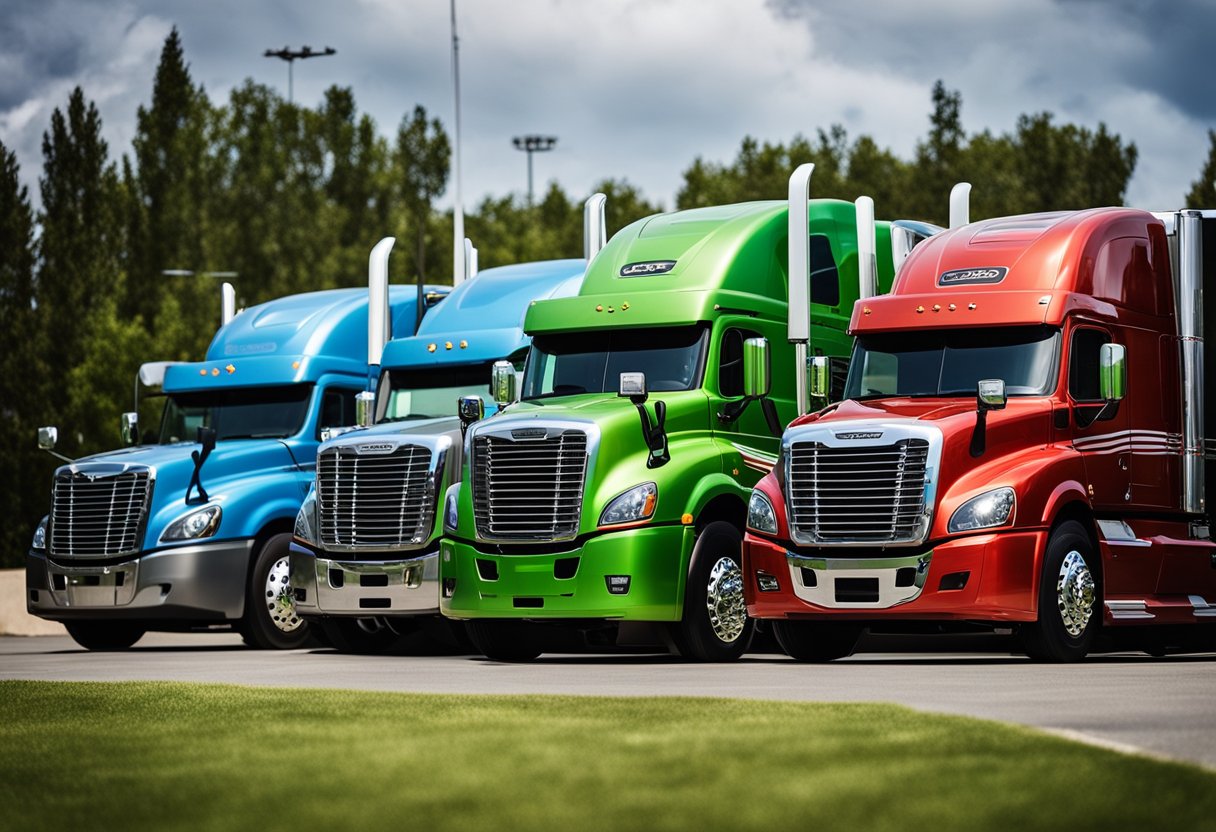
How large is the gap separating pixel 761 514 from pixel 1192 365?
4434 mm

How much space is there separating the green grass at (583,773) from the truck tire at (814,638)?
607 centimetres

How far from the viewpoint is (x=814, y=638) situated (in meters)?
19.0

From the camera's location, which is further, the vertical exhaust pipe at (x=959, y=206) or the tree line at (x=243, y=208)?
the tree line at (x=243, y=208)

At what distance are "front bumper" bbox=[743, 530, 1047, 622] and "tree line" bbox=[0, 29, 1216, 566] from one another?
133 feet

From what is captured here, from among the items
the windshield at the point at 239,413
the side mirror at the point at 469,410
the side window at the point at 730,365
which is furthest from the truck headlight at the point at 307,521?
the side window at the point at 730,365

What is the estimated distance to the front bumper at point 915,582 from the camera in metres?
17.0

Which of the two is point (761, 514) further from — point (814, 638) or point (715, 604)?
point (814, 638)

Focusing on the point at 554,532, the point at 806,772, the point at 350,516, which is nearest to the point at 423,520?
the point at 350,516

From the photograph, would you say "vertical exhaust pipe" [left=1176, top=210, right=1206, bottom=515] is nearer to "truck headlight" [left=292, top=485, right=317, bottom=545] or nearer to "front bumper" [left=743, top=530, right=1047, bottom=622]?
"front bumper" [left=743, top=530, right=1047, bottom=622]

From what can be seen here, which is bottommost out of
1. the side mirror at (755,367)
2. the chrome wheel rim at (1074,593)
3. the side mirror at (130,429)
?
the chrome wheel rim at (1074,593)

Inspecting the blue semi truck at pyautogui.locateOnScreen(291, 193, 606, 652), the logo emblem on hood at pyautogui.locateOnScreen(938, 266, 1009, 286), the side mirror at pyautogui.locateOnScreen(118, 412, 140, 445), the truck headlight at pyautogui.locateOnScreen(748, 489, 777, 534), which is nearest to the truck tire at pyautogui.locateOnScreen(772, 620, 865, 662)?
the truck headlight at pyautogui.locateOnScreen(748, 489, 777, 534)

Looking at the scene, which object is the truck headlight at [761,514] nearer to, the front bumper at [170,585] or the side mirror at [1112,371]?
the side mirror at [1112,371]

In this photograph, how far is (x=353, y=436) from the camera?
2136 centimetres

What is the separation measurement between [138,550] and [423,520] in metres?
4.00
